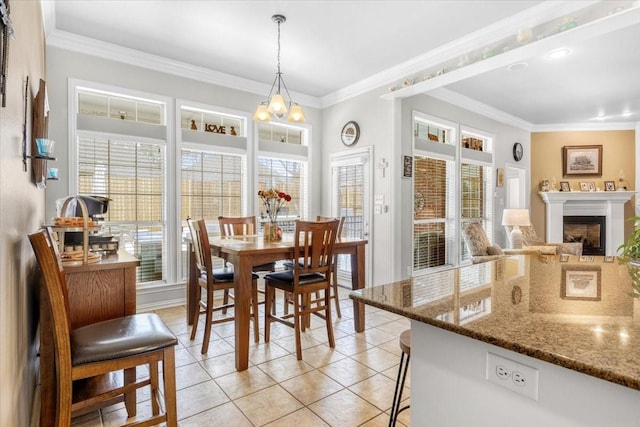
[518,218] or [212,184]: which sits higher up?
[212,184]

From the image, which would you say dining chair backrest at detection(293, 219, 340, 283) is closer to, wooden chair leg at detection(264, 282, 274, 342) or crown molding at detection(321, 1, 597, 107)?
wooden chair leg at detection(264, 282, 274, 342)

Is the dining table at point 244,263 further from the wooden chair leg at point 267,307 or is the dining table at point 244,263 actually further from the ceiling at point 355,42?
the ceiling at point 355,42

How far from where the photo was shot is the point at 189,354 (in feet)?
9.01

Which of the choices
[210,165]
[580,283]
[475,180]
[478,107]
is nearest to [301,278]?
[580,283]

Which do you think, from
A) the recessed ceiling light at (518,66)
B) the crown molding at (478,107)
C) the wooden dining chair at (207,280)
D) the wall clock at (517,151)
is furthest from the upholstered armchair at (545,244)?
the wooden dining chair at (207,280)

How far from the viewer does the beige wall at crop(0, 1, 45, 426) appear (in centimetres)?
119

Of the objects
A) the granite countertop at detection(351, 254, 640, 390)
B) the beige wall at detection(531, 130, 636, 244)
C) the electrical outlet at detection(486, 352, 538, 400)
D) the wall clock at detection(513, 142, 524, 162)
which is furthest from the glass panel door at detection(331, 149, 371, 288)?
the beige wall at detection(531, 130, 636, 244)

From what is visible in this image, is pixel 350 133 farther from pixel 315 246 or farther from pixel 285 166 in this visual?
pixel 315 246

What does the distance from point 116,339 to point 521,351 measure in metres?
1.59

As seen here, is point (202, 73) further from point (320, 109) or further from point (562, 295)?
point (562, 295)

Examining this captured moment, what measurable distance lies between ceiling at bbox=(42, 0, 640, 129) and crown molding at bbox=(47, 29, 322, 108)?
0.01 metres

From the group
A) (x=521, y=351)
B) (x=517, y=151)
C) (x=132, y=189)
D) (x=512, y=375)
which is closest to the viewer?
(x=521, y=351)

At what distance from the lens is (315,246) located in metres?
2.80

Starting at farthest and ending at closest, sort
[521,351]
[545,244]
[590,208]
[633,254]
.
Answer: [590,208] → [545,244] → [633,254] → [521,351]
